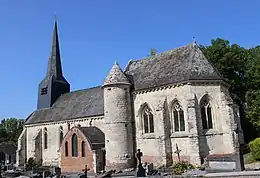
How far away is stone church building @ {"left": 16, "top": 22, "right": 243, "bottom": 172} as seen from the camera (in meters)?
26.1

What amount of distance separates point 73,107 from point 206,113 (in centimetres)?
1789

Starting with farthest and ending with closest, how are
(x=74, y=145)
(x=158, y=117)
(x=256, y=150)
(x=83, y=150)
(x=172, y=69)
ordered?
(x=74, y=145) → (x=83, y=150) → (x=172, y=69) → (x=158, y=117) → (x=256, y=150)

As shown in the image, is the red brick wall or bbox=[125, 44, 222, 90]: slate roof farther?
the red brick wall

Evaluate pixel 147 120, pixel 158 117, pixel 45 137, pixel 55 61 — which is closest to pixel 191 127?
pixel 158 117

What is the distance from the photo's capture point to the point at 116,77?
29844mm

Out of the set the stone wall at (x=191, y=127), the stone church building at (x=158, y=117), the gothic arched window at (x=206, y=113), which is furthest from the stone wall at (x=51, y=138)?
the gothic arched window at (x=206, y=113)

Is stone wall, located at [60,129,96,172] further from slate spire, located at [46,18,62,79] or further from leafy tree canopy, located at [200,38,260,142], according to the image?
leafy tree canopy, located at [200,38,260,142]

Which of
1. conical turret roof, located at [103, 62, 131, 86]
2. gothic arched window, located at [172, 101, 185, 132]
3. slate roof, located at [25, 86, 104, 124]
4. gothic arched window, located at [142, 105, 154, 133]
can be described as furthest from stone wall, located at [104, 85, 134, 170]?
gothic arched window, located at [172, 101, 185, 132]

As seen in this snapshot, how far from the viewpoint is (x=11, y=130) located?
73.6 metres

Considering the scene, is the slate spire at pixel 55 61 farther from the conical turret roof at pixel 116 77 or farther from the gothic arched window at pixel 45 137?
the conical turret roof at pixel 116 77

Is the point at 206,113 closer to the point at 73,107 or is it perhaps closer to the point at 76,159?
the point at 76,159

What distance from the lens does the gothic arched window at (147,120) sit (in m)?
29.0

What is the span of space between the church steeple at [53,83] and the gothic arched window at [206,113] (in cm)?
2307

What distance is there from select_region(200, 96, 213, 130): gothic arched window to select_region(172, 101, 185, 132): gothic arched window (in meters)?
1.76
